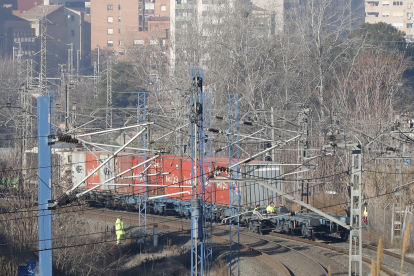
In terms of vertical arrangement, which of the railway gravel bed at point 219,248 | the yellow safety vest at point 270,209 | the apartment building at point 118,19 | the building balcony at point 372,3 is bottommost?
the railway gravel bed at point 219,248

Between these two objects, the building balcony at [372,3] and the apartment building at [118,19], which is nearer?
the apartment building at [118,19]

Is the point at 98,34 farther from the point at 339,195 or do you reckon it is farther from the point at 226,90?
the point at 339,195

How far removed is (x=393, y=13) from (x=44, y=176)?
4929 inches

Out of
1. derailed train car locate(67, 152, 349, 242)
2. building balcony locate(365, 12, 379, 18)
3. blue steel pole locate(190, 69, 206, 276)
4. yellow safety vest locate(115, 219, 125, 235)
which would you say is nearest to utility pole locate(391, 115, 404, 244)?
derailed train car locate(67, 152, 349, 242)

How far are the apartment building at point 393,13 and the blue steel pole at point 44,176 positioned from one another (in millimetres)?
119018

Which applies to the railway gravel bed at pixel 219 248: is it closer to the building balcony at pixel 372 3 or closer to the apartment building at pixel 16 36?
the apartment building at pixel 16 36

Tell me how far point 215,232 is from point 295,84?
2476 centimetres

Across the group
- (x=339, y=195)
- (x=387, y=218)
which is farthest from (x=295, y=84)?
(x=387, y=218)

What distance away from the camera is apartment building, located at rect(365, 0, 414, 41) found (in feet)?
392

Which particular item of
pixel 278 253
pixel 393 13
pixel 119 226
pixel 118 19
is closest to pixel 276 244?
pixel 278 253

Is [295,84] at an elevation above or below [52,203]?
above

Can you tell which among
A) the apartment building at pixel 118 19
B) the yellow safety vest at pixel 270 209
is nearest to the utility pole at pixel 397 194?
the yellow safety vest at pixel 270 209

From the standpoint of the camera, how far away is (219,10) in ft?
164

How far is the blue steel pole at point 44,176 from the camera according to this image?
12.0 meters
